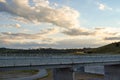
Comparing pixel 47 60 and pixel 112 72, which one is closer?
pixel 47 60

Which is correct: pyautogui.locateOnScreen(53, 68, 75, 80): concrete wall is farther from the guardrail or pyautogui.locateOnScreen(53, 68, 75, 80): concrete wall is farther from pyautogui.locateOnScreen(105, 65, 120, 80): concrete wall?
pyautogui.locateOnScreen(105, 65, 120, 80): concrete wall

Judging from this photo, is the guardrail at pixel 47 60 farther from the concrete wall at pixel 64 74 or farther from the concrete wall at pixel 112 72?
the concrete wall at pixel 112 72

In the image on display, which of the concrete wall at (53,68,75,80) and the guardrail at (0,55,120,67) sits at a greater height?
the guardrail at (0,55,120,67)

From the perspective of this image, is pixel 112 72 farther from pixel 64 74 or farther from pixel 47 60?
pixel 47 60

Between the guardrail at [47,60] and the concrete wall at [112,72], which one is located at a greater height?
the guardrail at [47,60]

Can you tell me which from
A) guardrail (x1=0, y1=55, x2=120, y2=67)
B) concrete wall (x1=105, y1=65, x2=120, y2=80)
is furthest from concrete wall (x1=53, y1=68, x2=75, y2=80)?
concrete wall (x1=105, y1=65, x2=120, y2=80)

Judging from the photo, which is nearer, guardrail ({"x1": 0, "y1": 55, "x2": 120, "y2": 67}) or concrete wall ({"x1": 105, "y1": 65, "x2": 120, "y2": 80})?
guardrail ({"x1": 0, "y1": 55, "x2": 120, "y2": 67})

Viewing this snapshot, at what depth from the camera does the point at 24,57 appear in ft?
135

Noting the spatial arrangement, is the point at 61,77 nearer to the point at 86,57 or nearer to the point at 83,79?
the point at 86,57

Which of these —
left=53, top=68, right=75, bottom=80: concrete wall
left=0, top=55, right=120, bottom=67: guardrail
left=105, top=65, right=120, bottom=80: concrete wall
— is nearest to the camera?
left=0, top=55, right=120, bottom=67: guardrail

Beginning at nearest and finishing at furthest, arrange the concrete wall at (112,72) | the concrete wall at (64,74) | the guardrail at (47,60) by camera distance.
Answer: the guardrail at (47,60), the concrete wall at (64,74), the concrete wall at (112,72)

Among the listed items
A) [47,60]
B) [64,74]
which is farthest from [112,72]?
[47,60]

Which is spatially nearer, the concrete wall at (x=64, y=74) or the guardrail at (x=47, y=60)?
the guardrail at (x=47, y=60)

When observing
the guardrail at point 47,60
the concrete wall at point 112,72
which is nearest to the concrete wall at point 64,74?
the guardrail at point 47,60
